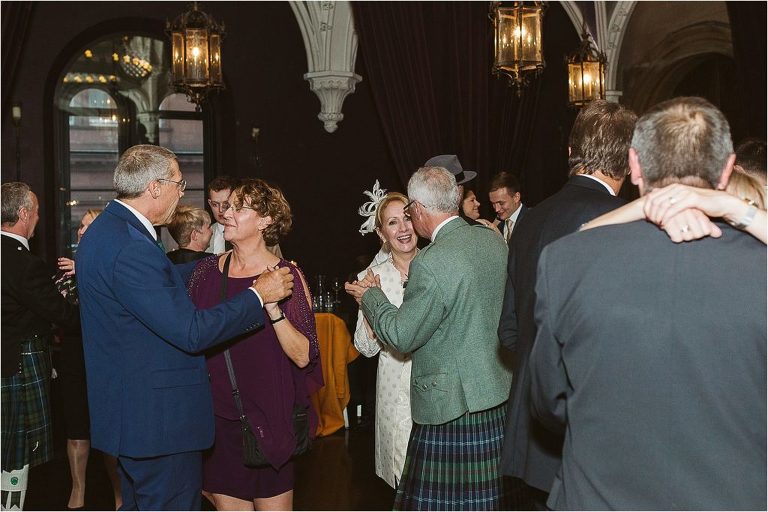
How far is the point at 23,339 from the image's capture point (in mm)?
4348

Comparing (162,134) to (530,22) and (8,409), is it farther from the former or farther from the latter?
(8,409)

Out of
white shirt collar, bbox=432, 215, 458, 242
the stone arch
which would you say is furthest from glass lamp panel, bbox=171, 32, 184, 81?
the stone arch

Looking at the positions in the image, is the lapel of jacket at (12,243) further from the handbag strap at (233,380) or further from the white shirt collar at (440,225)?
the white shirt collar at (440,225)

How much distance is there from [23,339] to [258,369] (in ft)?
6.10

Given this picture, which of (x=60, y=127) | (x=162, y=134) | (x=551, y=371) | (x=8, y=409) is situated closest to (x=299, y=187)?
(x=162, y=134)

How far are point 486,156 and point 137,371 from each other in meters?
6.62

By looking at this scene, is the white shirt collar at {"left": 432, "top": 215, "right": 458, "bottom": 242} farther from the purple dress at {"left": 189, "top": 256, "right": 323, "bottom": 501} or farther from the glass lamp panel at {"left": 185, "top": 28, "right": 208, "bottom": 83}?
the glass lamp panel at {"left": 185, "top": 28, "right": 208, "bottom": 83}

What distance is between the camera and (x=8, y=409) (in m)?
4.27

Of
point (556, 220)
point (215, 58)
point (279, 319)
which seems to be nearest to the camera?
point (556, 220)

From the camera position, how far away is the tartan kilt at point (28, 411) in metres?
4.27

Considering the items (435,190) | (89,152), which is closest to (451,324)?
(435,190)

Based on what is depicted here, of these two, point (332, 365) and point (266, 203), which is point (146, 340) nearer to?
point (266, 203)

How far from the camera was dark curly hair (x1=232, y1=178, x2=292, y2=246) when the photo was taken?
10.5ft

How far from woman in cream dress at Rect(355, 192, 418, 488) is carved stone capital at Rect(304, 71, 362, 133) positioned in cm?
484
